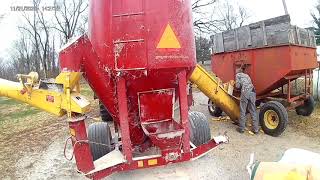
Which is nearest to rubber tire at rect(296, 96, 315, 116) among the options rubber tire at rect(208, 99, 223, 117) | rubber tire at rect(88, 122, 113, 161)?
rubber tire at rect(208, 99, 223, 117)

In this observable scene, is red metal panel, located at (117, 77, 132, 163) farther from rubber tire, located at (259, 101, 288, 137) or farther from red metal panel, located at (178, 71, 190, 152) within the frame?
rubber tire, located at (259, 101, 288, 137)

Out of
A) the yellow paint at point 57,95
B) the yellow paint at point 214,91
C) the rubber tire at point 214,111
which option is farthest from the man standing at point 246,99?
the yellow paint at point 57,95

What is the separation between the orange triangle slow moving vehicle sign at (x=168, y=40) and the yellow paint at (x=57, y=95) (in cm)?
113

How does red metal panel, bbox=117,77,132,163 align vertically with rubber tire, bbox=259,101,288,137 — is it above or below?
above

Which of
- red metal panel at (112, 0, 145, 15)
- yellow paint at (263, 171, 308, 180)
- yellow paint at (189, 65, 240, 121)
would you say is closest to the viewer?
yellow paint at (263, 171, 308, 180)

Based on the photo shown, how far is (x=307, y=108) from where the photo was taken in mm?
9680

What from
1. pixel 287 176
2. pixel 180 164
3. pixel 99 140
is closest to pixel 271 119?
pixel 180 164

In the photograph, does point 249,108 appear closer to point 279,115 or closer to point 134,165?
point 279,115

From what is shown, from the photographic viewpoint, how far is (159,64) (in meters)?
4.52

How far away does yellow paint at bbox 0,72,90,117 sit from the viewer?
4691 mm

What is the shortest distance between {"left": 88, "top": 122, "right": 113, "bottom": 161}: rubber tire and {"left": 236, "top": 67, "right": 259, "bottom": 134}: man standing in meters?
3.35

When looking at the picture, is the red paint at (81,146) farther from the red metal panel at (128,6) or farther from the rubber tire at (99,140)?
the red metal panel at (128,6)

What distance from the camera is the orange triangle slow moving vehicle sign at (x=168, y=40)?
4516 mm

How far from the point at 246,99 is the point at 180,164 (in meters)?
2.63
